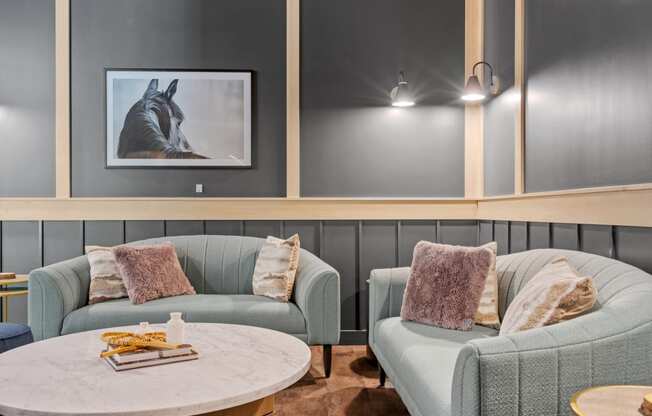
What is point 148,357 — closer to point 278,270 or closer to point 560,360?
point 560,360

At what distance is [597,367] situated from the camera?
133 cm

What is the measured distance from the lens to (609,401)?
1145 millimetres

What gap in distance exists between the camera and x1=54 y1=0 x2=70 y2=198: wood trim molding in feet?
11.9

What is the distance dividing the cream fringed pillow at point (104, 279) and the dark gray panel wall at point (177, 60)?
2.37 ft

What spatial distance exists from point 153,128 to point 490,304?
8.67 ft

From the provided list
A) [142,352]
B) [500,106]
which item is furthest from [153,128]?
[500,106]

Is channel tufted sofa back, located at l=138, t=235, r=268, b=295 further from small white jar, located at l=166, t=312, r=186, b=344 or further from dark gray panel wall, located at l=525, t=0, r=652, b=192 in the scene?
dark gray panel wall, located at l=525, t=0, r=652, b=192

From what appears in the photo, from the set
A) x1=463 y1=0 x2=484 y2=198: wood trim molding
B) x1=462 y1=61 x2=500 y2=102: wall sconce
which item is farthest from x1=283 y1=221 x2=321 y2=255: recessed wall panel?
x1=462 y1=61 x2=500 y2=102: wall sconce

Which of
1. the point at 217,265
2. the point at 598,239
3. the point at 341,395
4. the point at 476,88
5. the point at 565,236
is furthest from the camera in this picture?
the point at 217,265

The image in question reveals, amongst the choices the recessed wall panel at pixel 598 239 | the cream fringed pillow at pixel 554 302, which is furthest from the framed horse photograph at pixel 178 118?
the cream fringed pillow at pixel 554 302

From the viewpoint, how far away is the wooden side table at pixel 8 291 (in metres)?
3.05

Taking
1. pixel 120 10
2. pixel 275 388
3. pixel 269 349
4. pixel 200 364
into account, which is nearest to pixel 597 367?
pixel 275 388

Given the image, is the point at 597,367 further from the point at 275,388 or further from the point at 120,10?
the point at 120,10

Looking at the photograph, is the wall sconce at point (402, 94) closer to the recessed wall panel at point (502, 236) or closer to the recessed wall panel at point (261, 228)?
the recessed wall panel at point (502, 236)
